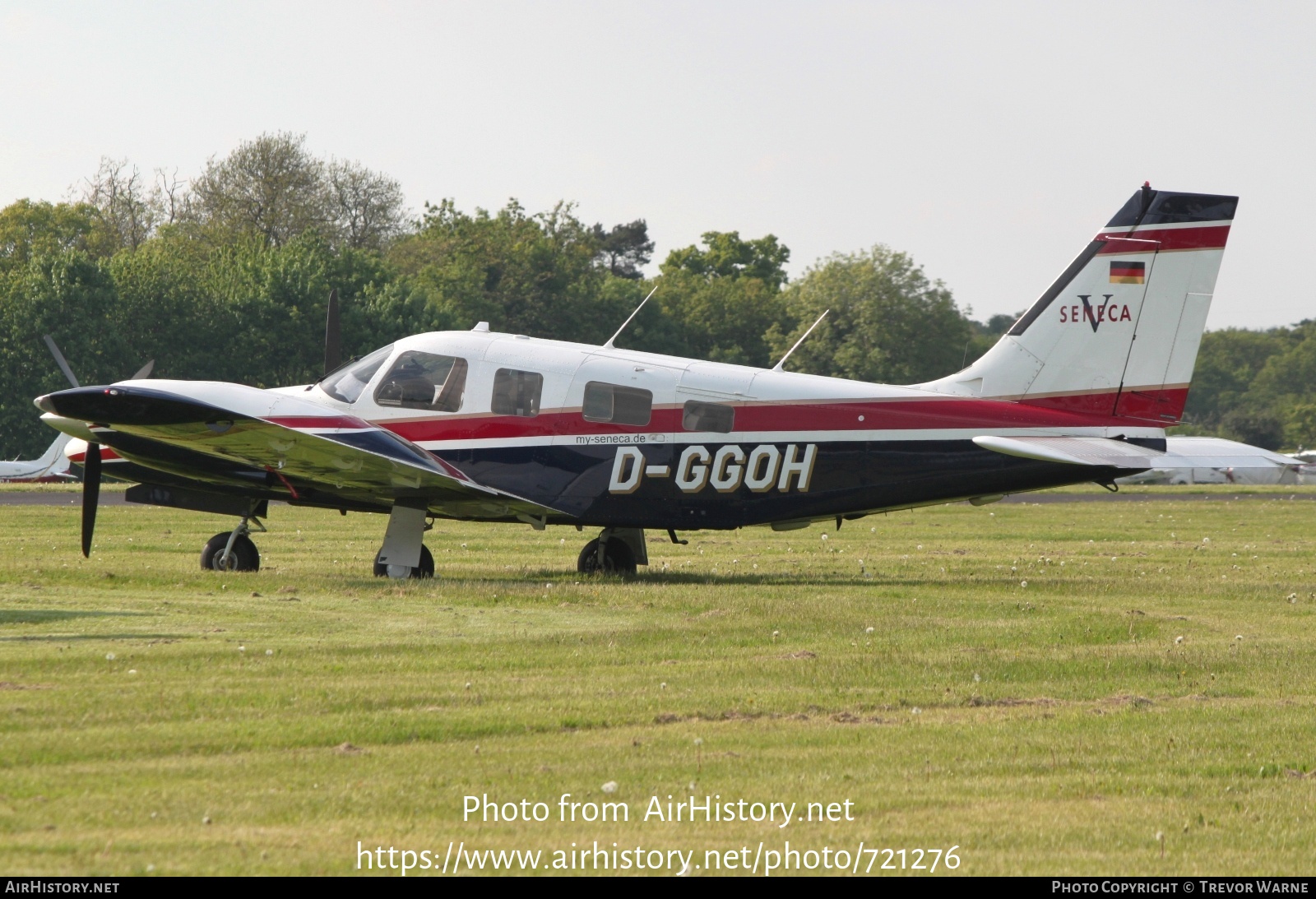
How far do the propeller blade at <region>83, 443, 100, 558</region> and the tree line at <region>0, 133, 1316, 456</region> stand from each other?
45055 millimetres

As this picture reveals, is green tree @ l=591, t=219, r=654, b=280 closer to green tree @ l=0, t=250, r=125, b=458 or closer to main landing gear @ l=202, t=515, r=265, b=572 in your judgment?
green tree @ l=0, t=250, r=125, b=458

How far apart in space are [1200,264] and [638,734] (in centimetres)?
1122

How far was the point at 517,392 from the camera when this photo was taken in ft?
57.4

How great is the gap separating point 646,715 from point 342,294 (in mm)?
58134

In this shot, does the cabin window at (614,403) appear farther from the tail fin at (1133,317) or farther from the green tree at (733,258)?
the green tree at (733,258)

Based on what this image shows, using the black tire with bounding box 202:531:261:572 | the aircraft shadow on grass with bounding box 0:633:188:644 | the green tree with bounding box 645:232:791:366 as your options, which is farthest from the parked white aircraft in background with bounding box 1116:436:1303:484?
the aircraft shadow on grass with bounding box 0:633:188:644

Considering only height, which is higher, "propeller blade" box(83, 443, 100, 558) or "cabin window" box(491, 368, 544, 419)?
"cabin window" box(491, 368, 544, 419)

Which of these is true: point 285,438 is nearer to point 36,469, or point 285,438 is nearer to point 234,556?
point 234,556

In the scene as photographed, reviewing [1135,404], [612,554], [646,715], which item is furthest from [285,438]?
[1135,404]

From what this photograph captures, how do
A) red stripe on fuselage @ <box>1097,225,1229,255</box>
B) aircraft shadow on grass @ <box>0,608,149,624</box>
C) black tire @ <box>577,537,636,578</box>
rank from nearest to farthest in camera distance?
1. aircraft shadow on grass @ <box>0,608,149,624</box>
2. red stripe on fuselage @ <box>1097,225,1229,255</box>
3. black tire @ <box>577,537,636,578</box>

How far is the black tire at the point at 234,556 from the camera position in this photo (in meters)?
17.7

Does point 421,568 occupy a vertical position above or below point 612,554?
below

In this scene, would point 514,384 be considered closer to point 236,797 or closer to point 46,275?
point 236,797

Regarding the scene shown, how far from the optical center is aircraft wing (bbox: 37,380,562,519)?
1524 cm
